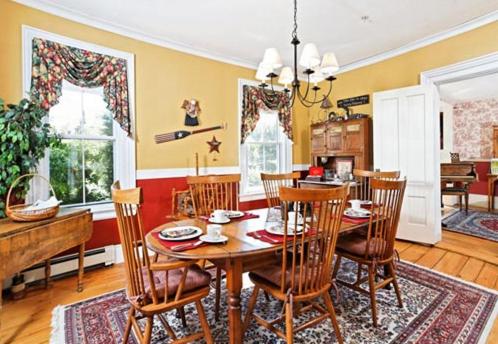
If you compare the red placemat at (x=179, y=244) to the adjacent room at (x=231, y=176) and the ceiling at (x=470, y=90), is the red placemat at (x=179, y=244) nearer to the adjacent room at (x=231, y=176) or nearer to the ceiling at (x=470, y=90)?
the adjacent room at (x=231, y=176)

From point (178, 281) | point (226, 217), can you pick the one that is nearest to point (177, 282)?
point (178, 281)

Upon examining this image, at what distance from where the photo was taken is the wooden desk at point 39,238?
5.93 ft

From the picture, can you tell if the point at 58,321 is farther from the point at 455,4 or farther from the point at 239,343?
the point at 455,4

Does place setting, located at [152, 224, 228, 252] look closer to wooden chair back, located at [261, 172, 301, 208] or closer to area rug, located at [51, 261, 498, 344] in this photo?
area rug, located at [51, 261, 498, 344]

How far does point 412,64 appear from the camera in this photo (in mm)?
3742

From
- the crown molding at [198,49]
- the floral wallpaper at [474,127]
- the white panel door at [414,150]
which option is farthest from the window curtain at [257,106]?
the floral wallpaper at [474,127]

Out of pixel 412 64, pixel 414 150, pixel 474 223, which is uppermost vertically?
pixel 412 64

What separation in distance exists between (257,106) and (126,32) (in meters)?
2.09

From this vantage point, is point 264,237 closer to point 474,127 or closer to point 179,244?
point 179,244

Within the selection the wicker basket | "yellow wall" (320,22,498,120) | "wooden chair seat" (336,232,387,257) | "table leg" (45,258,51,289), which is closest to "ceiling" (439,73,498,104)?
"yellow wall" (320,22,498,120)

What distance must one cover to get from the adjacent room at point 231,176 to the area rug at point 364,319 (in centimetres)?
2

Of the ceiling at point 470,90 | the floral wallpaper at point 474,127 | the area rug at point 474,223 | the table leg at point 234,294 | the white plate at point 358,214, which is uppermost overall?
the ceiling at point 470,90

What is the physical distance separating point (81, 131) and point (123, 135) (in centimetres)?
43

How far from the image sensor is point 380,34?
3.41m
